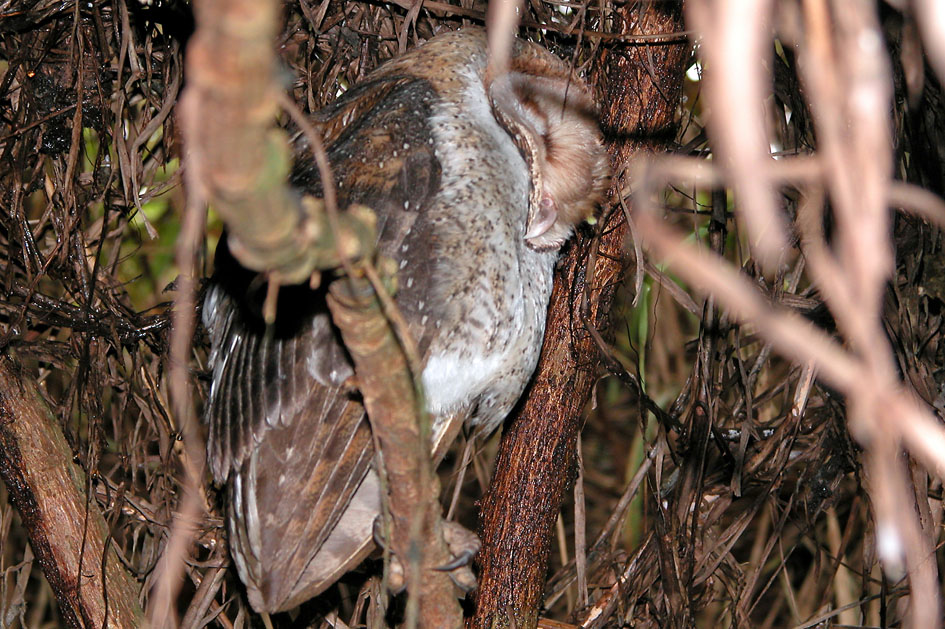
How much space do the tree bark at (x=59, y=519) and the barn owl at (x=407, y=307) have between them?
1.30 ft

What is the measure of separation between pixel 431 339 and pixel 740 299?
1207 millimetres

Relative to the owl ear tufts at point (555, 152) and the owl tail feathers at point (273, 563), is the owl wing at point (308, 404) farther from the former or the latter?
the owl ear tufts at point (555, 152)

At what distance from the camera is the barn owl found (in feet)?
5.52

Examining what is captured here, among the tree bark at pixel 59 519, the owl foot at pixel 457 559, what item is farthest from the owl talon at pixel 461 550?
the tree bark at pixel 59 519

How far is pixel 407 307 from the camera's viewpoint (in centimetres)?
170

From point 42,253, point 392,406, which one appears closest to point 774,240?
point 392,406

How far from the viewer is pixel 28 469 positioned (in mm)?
1945

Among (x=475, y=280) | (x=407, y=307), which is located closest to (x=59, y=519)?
(x=407, y=307)

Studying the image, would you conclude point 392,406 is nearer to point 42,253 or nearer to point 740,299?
point 740,299

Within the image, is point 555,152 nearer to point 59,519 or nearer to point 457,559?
point 457,559

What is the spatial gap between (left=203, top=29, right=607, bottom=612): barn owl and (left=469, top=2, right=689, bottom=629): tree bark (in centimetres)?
9

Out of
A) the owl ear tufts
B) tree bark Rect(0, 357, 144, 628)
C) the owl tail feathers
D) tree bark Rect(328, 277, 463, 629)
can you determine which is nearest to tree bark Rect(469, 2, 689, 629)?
the owl ear tufts

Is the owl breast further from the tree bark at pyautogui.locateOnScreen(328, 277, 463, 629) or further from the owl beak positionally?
the tree bark at pyautogui.locateOnScreen(328, 277, 463, 629)

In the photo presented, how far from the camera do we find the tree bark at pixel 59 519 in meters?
1.92
